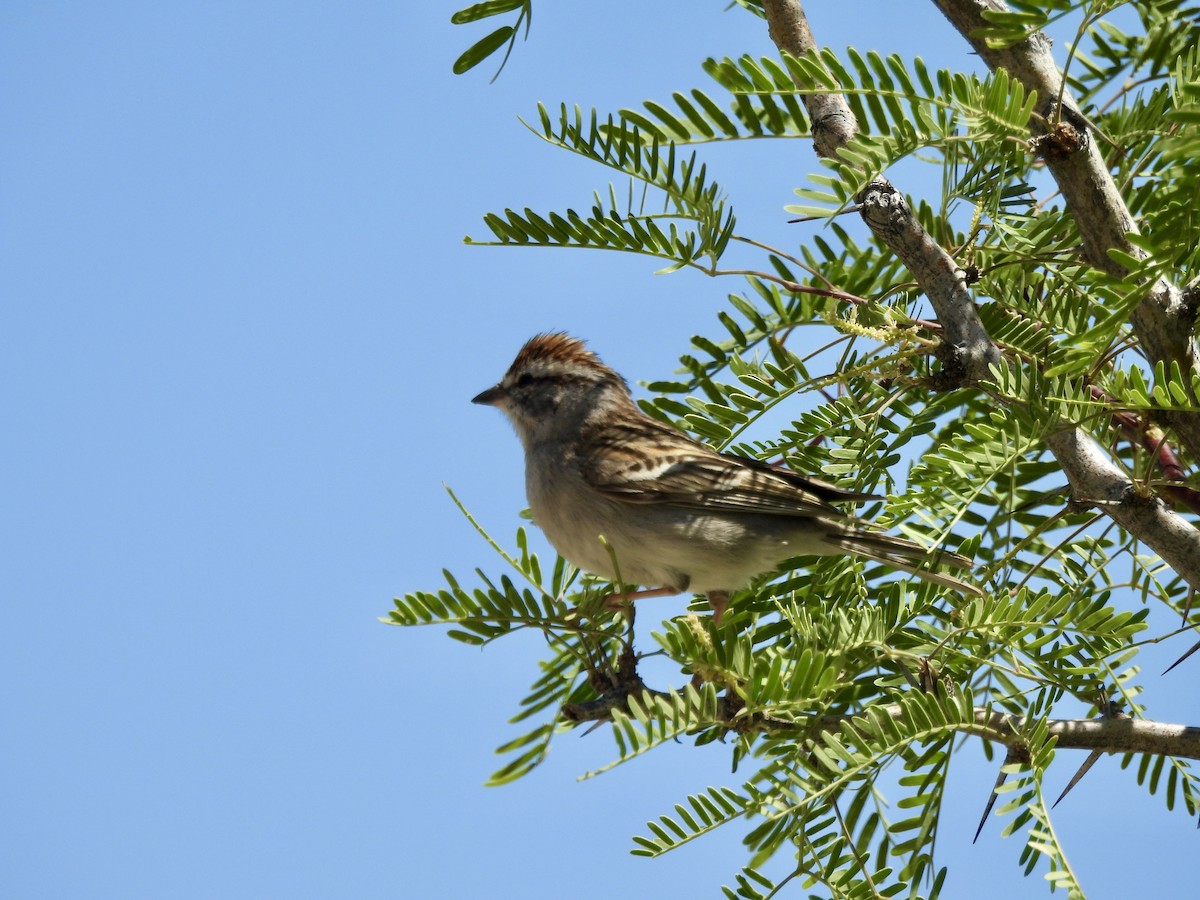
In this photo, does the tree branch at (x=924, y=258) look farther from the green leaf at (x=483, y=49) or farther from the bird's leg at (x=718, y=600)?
the bird's leg at (x=718, y=600)

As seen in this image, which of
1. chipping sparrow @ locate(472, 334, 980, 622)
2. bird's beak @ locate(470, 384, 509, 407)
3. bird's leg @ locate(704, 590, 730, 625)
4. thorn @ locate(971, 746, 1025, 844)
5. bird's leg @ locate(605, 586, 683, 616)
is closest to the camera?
thorn @ locate(971, 746, 1025, 844)

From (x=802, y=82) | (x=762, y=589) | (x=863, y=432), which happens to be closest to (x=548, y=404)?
(x=762, y=589)

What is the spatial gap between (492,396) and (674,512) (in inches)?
59.3

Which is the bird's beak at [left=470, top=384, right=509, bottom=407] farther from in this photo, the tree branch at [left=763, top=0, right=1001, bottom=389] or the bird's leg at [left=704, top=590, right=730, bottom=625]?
the tree branch at [left=763, top=0, right=1001, bottom=389]

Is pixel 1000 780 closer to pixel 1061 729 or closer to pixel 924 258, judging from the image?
pixel 1061 729

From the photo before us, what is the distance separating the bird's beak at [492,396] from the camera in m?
5.46

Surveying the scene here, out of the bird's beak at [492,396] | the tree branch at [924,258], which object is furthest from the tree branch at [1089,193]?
the bird's beak at [492,396]

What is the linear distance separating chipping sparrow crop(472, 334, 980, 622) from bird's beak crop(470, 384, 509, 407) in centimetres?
61

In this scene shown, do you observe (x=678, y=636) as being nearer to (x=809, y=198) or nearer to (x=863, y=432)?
(x=863, y=432)

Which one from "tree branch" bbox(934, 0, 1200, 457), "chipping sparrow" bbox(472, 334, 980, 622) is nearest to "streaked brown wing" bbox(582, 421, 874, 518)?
"chipping sparrow" bbox(472, 334, 980, 622)

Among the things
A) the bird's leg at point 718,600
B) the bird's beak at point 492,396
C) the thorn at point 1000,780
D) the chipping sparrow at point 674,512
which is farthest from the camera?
the bird's beak at point 492,396

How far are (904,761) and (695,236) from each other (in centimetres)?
133

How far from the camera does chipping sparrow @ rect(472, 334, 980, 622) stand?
4014 mm

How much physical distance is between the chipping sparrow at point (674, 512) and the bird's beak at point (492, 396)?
61 centimetres
